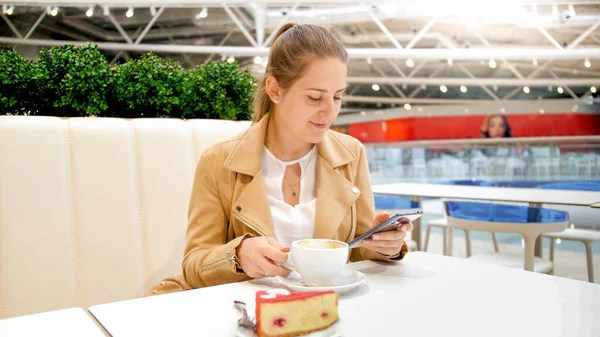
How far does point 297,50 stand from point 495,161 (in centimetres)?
658

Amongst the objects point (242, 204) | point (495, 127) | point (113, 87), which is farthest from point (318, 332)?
point (495, 127)

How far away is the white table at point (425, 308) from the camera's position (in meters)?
0.90

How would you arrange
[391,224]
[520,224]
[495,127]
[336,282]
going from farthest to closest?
[495,127]
[520,224]
[391,224]
[336,282]

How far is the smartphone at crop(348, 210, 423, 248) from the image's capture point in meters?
1.24

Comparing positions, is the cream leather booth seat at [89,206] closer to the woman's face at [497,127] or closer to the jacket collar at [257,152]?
the jacket collar at [257,152]

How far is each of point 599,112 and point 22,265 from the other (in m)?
12.0

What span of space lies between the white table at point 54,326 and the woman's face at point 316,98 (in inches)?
34.3

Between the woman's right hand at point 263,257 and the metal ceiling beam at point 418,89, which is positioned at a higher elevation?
the metal ceiling beam at point 418,89

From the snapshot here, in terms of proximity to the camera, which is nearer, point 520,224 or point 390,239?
point 390,239

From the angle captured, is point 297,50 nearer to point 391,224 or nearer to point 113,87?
point 391,224

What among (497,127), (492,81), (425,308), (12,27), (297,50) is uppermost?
(12,27)

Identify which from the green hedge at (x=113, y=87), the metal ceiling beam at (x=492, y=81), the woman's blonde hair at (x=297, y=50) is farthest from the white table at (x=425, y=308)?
the metal ceiling beam at (x=492, y=81)

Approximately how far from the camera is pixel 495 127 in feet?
39.9

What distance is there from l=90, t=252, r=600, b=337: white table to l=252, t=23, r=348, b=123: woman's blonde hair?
0.75m
